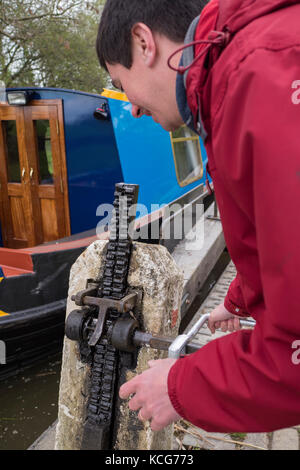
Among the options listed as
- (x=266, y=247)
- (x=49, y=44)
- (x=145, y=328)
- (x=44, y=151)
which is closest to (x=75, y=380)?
(x=145, y=328)

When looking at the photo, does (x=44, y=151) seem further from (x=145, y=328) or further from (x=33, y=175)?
(x=145, y=328)

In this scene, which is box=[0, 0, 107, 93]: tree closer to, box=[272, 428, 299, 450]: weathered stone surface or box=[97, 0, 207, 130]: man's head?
box=[97, 0, 207, 130]: man's head

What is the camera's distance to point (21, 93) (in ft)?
15.2

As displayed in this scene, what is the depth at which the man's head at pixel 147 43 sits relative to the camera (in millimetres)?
1142

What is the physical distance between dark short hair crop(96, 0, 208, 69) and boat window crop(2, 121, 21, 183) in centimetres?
423

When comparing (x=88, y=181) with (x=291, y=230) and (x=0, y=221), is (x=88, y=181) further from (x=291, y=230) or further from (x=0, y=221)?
(x=291, y=230)

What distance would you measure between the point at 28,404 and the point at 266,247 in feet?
14.0

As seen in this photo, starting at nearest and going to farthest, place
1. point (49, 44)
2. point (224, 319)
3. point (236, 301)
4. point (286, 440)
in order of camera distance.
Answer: point (236, 301)
point (224, 319)
point (286, 440)
point (49, 44)

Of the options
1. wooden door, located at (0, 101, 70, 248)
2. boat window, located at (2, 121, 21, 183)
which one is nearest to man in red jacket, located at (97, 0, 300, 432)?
wooden door, located at (0, 101, 70, 248)

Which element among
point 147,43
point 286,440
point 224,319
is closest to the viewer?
point 147,43

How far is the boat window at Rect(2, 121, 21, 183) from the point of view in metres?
5.11

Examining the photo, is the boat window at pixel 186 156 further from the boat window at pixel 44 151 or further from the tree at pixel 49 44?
the tree at pixel 49 44

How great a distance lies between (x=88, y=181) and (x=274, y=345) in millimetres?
4194

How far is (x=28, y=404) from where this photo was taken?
4.32 m
